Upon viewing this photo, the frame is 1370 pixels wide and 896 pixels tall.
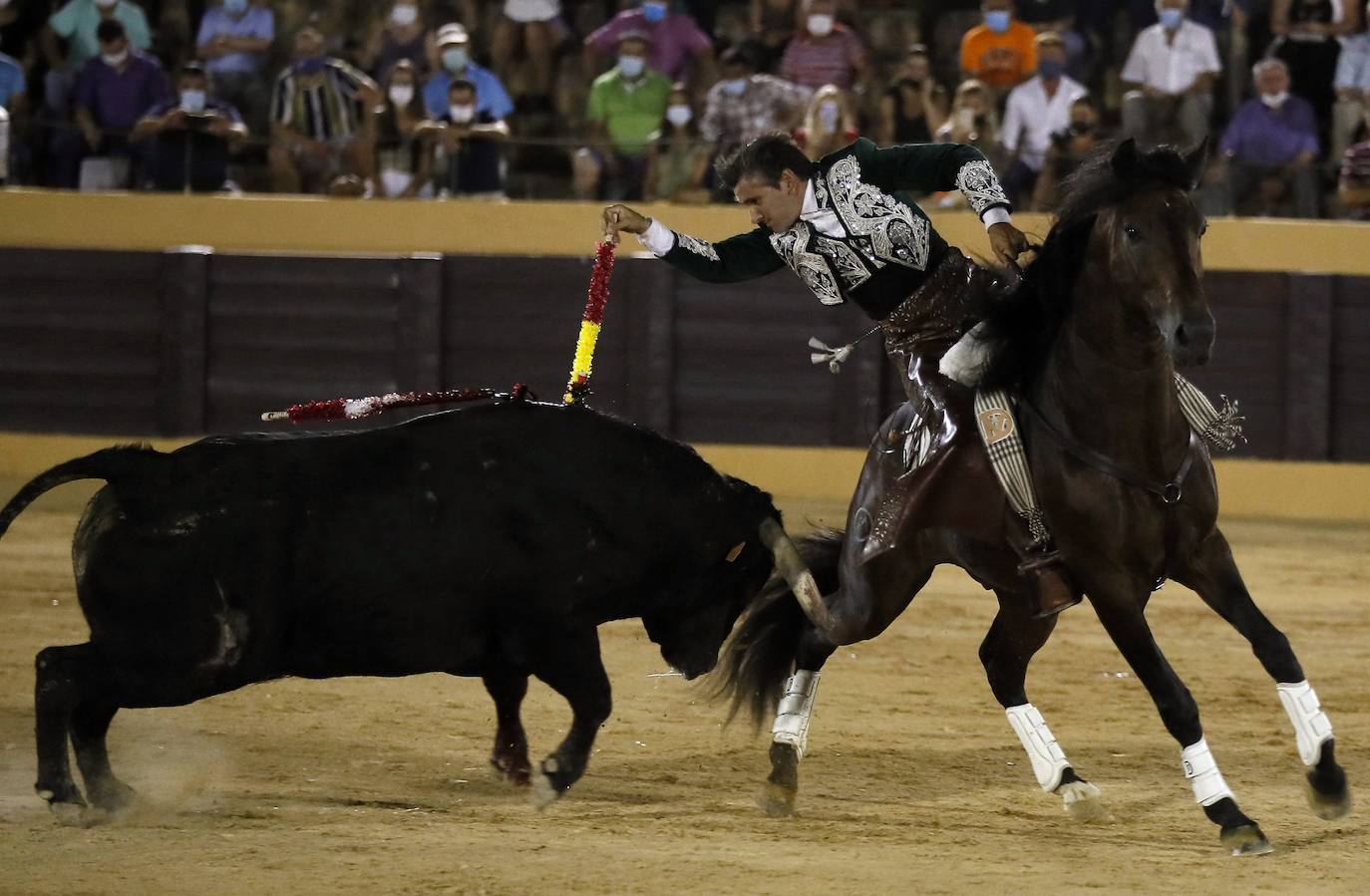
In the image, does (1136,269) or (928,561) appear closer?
(1136,269)

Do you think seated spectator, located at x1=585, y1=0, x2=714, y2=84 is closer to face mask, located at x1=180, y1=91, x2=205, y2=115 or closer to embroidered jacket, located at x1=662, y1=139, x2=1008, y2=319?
face mask, located at x1=180, y1=91, x2=205, y2=115

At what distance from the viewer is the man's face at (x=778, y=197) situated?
16.2 ft

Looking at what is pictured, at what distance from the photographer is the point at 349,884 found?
410cm

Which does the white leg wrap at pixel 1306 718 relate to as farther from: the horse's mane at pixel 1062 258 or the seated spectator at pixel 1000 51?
the seated spectator at pixel 1000 51

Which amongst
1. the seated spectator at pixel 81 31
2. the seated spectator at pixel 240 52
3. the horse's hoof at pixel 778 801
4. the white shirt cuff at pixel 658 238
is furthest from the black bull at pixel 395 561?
the seated spectator at pixel 81 31

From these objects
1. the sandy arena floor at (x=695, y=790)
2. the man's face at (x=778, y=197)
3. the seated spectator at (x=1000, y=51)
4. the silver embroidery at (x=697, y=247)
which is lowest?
the sandy arena floor at (x=695, y=790)

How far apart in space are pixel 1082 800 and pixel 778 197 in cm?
170

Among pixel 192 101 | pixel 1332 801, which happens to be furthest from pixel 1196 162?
pixel 192 101

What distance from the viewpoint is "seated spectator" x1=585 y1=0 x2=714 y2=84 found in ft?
38.4

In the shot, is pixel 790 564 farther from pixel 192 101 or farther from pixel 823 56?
pixel 192 101

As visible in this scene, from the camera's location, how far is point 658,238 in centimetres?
500

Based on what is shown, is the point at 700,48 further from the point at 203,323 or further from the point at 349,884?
the point at 349,884

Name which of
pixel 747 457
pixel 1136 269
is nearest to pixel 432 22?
pixel 747 457

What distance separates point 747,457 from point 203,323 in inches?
130
